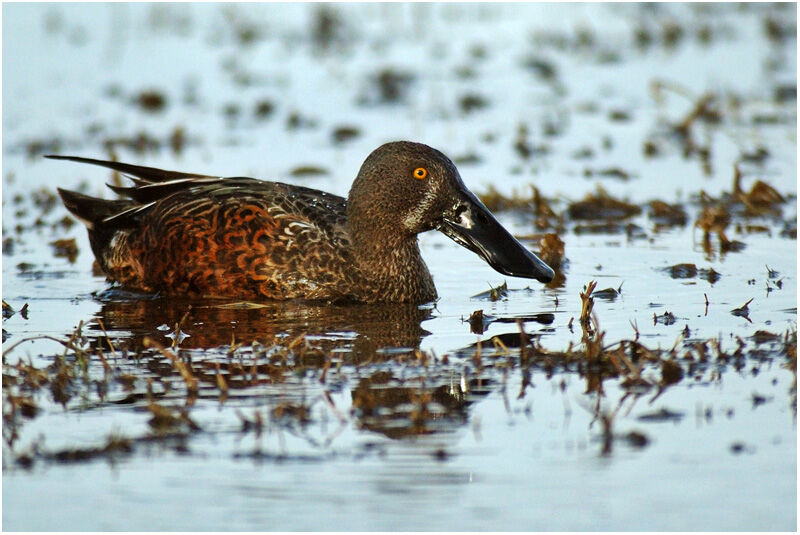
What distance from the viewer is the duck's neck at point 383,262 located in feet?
23.7

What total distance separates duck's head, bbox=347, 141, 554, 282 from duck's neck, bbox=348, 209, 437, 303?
11 mm

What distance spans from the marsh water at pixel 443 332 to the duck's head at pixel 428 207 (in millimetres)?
299

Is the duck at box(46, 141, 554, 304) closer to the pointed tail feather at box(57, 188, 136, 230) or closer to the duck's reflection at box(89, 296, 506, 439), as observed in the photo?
the duck's reflection at box(89, 296, 506, 439)

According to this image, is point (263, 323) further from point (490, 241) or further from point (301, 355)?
point (490, 241)

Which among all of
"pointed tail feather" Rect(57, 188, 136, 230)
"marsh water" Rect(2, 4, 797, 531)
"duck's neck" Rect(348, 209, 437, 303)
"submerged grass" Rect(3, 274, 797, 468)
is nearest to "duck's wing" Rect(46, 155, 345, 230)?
"pointed tail feather" Rect(57, 188, 136, 230)

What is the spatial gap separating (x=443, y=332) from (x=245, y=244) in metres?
1.31

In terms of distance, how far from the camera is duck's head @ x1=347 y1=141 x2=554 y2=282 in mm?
7094

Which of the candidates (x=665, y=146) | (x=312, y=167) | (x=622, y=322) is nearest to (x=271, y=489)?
(x=622, y=322)

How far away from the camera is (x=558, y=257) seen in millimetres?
8125

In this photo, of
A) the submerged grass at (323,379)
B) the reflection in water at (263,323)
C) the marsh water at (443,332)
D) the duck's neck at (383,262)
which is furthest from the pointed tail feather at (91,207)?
the submerged grass at (323,379)

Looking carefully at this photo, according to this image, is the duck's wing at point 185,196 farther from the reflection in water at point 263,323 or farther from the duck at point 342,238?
the reflection in water at point 263,323

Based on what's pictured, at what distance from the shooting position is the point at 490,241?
23.4 ft

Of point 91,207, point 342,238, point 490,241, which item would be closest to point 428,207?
point 490,241

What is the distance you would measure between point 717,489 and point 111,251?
15.0 feet
